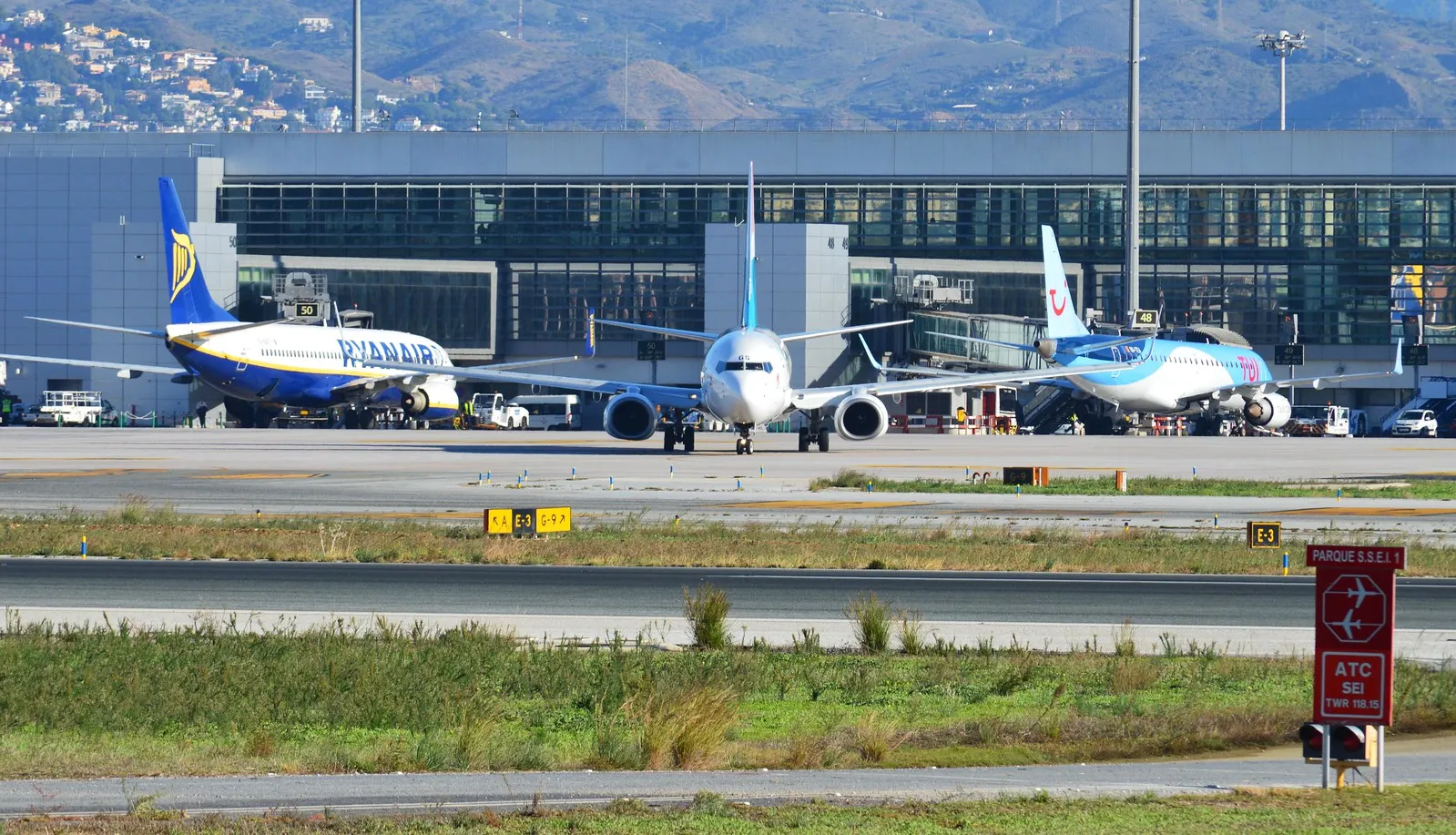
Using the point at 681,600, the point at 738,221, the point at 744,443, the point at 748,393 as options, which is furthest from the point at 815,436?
the point at 738,221

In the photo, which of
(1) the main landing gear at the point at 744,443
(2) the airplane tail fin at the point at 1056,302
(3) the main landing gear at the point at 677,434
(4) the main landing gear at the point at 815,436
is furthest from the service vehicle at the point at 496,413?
(1) the main landing gear at the point at 744,443

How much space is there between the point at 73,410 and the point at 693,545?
3050 inches

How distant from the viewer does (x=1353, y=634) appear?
41.8 ft

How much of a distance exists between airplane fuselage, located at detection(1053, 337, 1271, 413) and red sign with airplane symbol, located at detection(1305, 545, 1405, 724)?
67.3m

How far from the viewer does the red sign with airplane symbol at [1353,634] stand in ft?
41.3

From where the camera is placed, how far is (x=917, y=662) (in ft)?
63.6

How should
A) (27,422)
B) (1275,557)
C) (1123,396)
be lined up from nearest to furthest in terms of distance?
(1275,557), (1123,396), (27,422)

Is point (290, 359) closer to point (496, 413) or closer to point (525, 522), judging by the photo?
point (496, 413)

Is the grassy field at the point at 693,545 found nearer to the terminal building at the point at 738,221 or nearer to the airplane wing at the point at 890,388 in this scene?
the airplane wing at the point at 890,388

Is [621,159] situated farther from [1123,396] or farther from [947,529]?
[947,529]

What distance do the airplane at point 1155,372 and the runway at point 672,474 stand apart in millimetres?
3334

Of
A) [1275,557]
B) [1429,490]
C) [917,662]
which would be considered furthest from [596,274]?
[917,662]

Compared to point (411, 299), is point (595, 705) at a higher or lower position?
lower

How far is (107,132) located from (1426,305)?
9271 centimetres
